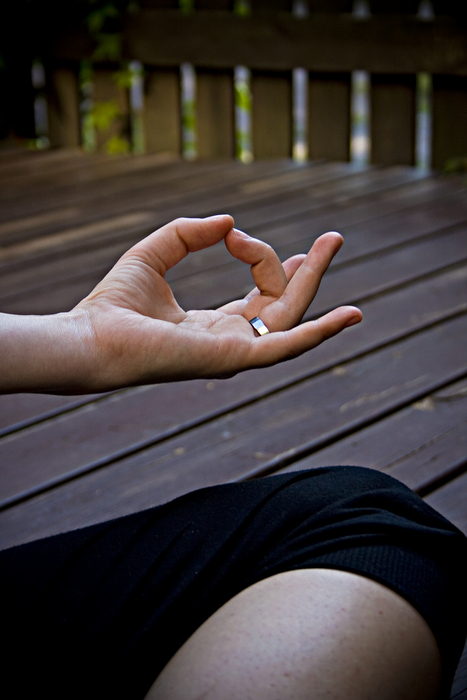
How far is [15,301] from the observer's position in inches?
82.3

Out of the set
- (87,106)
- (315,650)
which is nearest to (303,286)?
(315,650)

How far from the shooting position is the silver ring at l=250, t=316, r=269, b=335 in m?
0.91

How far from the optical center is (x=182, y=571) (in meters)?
0.78

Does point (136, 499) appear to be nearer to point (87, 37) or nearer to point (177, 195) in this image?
point (177, 195)

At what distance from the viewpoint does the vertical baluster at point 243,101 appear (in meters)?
3.28

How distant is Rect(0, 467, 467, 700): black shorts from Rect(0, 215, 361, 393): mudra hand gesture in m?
0.16

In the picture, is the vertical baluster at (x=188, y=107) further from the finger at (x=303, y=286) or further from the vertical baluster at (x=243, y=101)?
the finger at (x=303, y=286)

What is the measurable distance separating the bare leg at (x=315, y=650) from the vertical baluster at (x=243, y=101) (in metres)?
2.99

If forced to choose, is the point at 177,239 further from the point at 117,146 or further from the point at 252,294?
the point at 117,146

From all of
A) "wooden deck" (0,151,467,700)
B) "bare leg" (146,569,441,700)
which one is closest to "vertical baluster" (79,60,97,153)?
A: "wooden deck" (0,151,467,700)

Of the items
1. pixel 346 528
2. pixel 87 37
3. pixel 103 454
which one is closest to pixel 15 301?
pixel 103 454

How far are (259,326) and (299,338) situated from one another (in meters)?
0.09

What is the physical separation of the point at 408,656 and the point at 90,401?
106 centimetres

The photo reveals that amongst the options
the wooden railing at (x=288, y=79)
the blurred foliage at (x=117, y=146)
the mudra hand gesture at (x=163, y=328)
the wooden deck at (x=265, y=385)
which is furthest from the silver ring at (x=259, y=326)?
the blurred foliage at (x=117, y=146)
